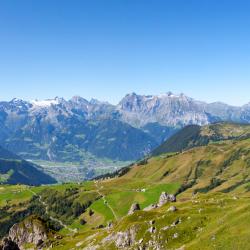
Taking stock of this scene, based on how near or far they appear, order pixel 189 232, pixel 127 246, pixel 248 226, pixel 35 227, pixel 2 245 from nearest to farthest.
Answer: pixel 248 226
pixel 189 232
pixel 127 246
pixel 2 245
pixel 35 227

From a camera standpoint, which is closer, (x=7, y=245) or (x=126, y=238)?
(x=126, y=238)

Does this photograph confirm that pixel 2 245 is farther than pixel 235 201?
Yes

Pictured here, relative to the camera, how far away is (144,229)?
405 feet

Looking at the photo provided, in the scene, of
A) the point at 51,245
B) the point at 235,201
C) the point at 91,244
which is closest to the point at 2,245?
the point at 51,245

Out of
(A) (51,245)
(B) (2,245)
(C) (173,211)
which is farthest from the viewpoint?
(A) (51,245)

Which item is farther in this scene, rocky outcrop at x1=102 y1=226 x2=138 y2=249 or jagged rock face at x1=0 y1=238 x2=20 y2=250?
jagged rock face at x1=0 y1=238 x2=20 y2=250

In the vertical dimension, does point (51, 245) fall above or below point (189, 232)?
below

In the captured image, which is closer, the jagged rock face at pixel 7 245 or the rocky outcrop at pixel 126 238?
the rocky outcrop at pixel 126 238

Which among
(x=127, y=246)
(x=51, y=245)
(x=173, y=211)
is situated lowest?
(x=51, y=245)

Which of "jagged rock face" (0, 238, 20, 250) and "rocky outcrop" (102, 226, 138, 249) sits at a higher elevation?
"rocky outcrop" (102, 226, 138, 249)

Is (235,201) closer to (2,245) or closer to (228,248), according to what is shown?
(228,248)

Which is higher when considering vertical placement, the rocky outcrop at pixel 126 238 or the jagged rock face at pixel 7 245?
the rocky outcrop at pixel 126 238

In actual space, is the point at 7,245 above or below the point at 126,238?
below

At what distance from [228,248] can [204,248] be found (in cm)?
684
